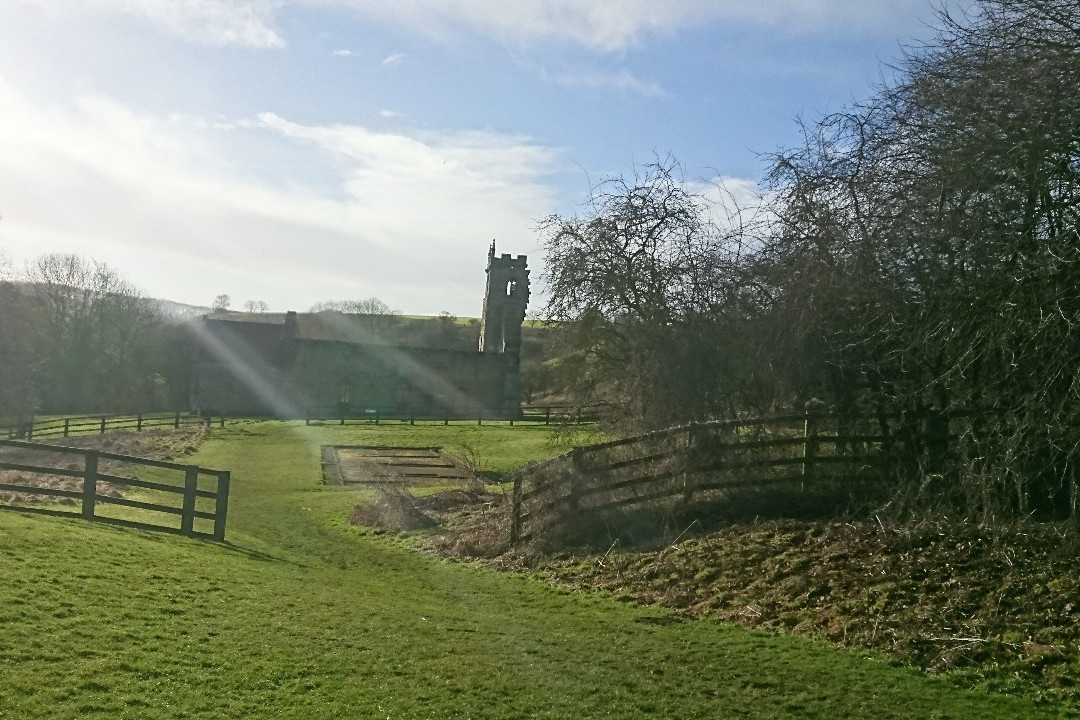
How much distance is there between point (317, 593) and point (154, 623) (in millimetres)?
2920

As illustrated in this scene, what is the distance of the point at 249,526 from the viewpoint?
62.5ft

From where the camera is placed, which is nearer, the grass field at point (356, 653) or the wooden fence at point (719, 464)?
the grass field at point (356, 653)

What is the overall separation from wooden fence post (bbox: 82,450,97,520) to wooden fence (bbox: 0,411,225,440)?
28.3m

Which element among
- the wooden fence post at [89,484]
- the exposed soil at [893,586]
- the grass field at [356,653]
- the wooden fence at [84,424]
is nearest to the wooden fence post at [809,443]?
the exposed soil at [893,586]

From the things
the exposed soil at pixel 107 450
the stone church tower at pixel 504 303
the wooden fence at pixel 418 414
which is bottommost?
the exposed soil at pixel 107 450

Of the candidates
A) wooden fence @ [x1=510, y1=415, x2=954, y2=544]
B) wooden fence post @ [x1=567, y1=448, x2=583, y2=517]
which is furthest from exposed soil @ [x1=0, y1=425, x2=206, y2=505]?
wooden fence post @ [x1=567, y1=448, x2=583, y2=517]

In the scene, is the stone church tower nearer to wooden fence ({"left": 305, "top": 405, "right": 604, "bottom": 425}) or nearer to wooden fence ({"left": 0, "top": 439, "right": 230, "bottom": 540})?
wooden fence ({"left": 305, "top": 405, "right": 604, "bottom": 425})

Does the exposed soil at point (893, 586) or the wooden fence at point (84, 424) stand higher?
the exposed soil at point (893, 586)

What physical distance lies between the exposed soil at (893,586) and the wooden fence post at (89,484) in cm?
612

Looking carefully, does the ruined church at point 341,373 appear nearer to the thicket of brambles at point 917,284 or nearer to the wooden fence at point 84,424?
the wooden fence at point 84,424

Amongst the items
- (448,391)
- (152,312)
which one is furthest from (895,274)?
(152,312)

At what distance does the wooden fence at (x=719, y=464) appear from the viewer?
14305 millimetres

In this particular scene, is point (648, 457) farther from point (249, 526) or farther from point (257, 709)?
point (257, 709)

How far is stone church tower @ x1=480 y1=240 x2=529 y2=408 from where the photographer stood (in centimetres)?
7519
